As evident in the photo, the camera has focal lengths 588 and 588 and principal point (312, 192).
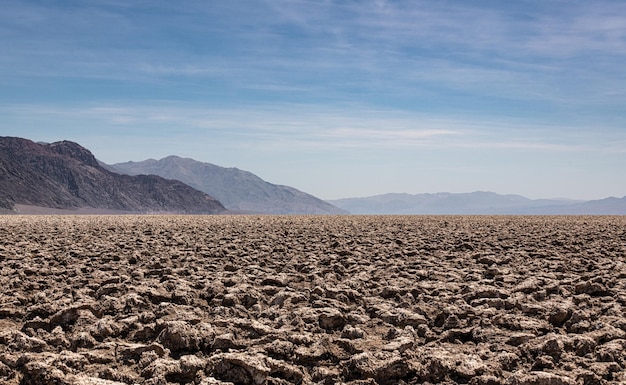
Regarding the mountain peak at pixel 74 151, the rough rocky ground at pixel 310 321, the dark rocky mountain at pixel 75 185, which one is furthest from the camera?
the mountain peak at pixel 74 151

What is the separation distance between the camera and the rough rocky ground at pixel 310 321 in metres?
3.70

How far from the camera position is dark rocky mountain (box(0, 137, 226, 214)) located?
134 m

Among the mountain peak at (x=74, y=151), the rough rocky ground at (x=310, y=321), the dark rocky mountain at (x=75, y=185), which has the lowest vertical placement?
the rough rocky ground at (x=310, y=321)

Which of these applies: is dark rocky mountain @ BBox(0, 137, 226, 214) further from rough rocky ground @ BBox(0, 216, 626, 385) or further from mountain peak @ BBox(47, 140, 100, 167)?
rough rocky ground @ BBox(0, 216, 626, 385)

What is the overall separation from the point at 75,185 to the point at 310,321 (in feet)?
536

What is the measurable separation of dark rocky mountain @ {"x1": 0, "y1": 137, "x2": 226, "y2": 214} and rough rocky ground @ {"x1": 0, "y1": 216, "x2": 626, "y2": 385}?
396 feet

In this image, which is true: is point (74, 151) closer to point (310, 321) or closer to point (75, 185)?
point (75, 185)

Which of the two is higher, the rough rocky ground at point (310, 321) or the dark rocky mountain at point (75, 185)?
the dark rocky mountain at point (75, 185)

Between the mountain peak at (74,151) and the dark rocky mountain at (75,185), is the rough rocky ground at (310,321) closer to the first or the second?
the dark rocky mountain at (75,185)

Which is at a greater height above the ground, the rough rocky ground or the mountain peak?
the mountain peak

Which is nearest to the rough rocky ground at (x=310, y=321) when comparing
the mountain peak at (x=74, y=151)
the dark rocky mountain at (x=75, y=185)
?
the dark rocky mountain at (x=75, y=185)

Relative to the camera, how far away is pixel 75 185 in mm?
155750

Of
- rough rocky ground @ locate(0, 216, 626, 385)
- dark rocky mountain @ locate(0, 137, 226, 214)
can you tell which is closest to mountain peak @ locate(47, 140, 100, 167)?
dark rocky mountain @ locate(0, 137, 226, 214)

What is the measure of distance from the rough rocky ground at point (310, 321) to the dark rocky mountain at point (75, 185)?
121 m
